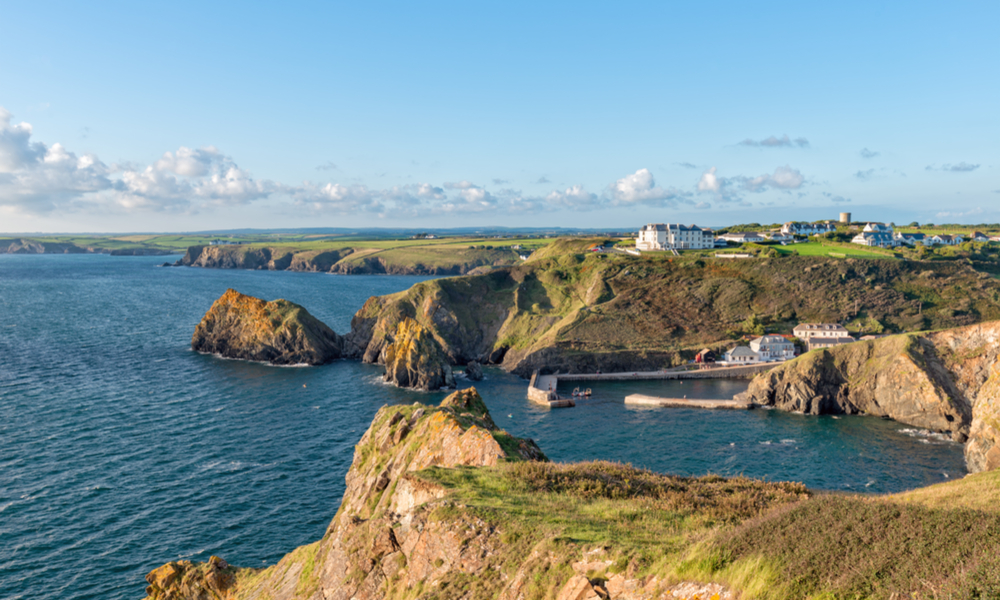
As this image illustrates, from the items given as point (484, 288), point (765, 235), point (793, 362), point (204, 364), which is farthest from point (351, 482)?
point (765, 235)

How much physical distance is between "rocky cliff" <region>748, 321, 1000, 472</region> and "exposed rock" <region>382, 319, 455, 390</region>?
46201mm

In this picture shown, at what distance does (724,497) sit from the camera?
18.8 meters

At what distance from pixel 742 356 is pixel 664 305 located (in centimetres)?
2228

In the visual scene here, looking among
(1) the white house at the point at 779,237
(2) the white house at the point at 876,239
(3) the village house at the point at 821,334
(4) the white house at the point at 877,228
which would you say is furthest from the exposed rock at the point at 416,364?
(4) the white house at the point at 877,228

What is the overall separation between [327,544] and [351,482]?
309 inches

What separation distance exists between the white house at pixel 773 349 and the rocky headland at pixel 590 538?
238 ft

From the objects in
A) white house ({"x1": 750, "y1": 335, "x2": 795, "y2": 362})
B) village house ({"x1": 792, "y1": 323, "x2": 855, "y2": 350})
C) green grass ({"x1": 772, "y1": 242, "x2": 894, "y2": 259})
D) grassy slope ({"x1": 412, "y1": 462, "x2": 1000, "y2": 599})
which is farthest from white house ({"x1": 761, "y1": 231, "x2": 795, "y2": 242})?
grassy slope ({"x1": 412, "y1": 462, "x2": 1000, "y2": 599})

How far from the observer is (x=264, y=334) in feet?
340

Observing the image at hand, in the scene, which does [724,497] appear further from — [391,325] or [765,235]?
[765,235]

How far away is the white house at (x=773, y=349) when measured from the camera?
9869cm

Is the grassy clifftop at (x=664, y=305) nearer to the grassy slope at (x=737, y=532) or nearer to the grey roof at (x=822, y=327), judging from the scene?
the grey roof at (x=822, y=327)

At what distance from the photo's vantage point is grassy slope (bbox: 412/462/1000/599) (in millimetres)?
9508

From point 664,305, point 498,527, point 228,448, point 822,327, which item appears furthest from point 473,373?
point 498,527

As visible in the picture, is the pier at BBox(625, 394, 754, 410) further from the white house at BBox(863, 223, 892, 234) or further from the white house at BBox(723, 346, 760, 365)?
the white house at BBox(863, 223, 892, 234)
